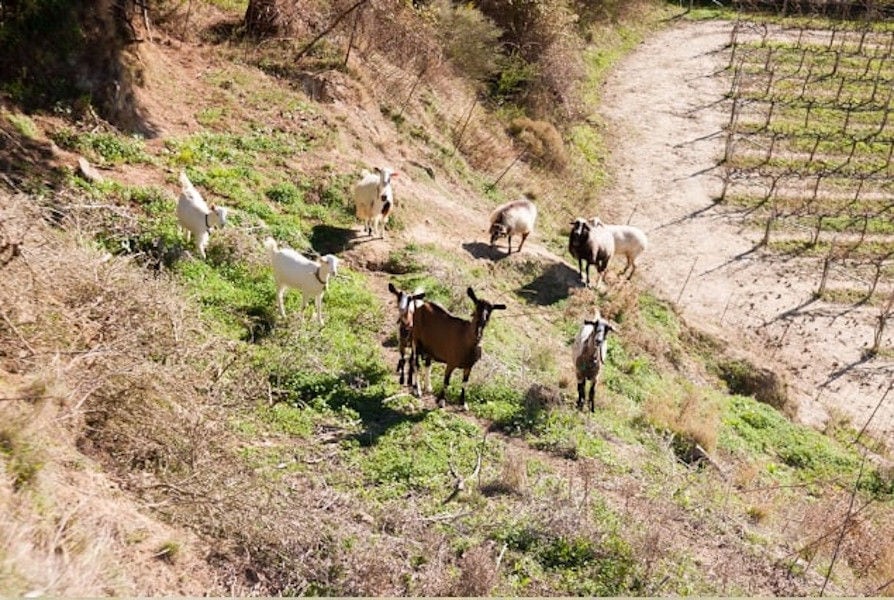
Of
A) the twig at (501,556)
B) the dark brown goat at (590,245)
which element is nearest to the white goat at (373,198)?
the dark brown goat at (590,245)

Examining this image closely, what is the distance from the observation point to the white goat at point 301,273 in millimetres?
12719

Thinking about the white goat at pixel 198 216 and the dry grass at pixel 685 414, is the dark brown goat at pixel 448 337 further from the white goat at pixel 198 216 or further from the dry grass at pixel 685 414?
the dry grass at pixel 685 414

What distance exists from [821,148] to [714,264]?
11.2m

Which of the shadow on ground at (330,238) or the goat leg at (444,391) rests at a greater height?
the shadow on ground at (330,238)

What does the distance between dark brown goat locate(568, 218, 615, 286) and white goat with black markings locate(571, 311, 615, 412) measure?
5.68 meters

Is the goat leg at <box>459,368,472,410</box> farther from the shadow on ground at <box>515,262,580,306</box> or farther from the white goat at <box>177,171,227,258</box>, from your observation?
the shadow on ground at <box>515,262,580,306</box>

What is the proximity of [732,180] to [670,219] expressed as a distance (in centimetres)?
435

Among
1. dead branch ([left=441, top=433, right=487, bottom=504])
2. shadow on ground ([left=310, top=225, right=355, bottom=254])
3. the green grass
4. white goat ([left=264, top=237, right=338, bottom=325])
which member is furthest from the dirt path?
the green grass

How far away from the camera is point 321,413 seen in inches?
427

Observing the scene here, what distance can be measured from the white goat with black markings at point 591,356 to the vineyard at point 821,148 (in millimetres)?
10947

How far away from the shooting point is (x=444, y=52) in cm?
2866

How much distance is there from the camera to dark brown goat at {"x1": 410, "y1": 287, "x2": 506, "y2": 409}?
11703 mm

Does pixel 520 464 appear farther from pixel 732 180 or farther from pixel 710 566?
pixel 732 180

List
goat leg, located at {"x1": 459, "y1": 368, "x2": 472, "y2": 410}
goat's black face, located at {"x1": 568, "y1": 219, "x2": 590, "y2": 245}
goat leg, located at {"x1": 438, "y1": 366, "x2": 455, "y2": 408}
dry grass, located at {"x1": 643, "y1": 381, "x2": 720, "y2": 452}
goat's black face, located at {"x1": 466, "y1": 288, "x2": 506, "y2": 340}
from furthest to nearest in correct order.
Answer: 1. goat's black face, located at {"x1": 568, "y1": 219, "x2": 590, "y2": 245}
2. dry grass, located at {"x1": 643, "y1": 381, "x2": 720, "y2": 452}
3. goat leg, located at {"x1": 459, "y1": 368, "x2": 472, "y2": 410}
4. goat leg, located at {"x1": 438, "y1": 366, "x2": 455, "y2": 408}
5. goat's black face, located at {"x1": 466, "y1": 288, "x2": 506, "y2": 340}
